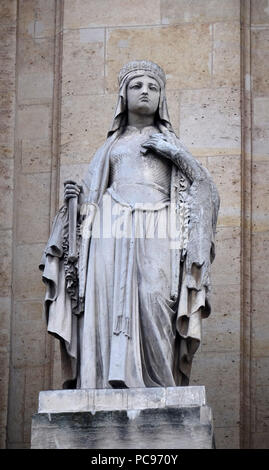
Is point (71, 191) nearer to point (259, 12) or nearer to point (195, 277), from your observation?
point (195, 277)

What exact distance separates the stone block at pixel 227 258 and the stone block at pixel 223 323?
0.06 metres

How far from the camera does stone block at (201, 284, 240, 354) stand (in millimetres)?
14617

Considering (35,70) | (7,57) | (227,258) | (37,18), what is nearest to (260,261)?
(227,258)

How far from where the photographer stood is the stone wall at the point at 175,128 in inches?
576

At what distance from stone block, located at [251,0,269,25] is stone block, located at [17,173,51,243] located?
1974 mm

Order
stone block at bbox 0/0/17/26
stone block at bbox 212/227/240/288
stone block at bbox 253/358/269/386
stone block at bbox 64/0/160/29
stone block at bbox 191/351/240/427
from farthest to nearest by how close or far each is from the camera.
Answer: stone block at bbox 0/0/17/26
stone block at bbox 64/0/160/29
stone block at bbox 212/227/240/288
stone block at bbox 253/358/269/386
stone block at bbox 191/351/240/427

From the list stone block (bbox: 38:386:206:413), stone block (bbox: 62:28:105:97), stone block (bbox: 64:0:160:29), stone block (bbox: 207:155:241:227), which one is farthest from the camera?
stone block (bbox: 64:0:160:29)

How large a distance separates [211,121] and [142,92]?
1797 millimetres

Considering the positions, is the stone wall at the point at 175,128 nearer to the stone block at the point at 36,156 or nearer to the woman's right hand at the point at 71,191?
the stone block at the point at 36,156

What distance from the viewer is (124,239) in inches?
511

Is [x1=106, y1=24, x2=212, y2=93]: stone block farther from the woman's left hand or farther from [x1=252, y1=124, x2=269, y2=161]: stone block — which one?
the woman's left hand

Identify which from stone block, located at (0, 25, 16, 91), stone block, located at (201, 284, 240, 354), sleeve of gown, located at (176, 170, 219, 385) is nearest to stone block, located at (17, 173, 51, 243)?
stone block, located at (0, 25, 16, 91)

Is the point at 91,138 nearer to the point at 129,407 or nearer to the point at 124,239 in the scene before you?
the point at 124,239

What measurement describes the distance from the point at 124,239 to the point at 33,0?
11.6ft
